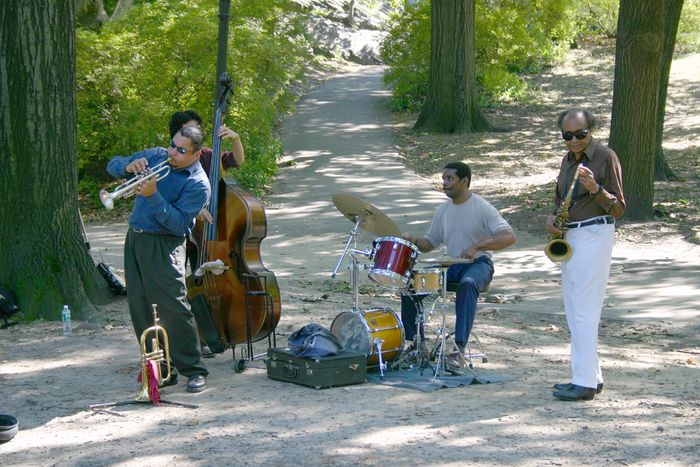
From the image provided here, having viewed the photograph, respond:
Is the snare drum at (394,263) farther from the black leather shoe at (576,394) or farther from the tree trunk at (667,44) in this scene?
the tree trunk at (667,44)

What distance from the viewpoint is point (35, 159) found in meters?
8.52

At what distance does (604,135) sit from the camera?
23.7 metres

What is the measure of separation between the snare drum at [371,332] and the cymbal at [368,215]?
597 millimetres

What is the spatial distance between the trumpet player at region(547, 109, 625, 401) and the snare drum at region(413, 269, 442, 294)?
1.00m

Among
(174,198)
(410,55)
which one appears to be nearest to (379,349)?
(174,198)

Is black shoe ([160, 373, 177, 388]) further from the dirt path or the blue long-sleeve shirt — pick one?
the blue long-sleeve shirt

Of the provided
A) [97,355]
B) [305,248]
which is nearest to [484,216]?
[97,355]

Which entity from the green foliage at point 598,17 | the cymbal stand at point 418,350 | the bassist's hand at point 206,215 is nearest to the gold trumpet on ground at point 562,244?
the cymbal stand at point 418,350

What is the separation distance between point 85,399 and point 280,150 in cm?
1435

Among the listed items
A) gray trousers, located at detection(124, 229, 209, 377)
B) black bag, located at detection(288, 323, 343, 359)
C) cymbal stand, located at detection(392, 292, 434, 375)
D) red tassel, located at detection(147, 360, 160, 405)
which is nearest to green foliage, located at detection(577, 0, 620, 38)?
cymbal stand, located at detection(392, 292, 434, 375)

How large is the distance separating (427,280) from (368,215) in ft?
2.18

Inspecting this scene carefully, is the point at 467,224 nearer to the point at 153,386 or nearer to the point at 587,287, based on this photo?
the point at 587,287

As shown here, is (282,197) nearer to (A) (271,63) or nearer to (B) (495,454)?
(A) (271,63)

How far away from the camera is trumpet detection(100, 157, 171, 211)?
5.80 m
